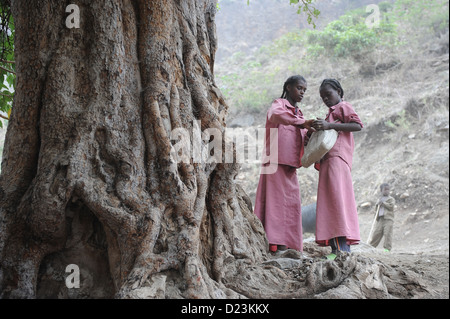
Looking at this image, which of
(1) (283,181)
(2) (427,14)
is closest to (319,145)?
(1) (283,181)

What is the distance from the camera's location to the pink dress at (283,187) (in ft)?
12.5

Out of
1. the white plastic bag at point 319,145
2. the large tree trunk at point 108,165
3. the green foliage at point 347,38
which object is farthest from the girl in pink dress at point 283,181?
the green foliage at point 347,38

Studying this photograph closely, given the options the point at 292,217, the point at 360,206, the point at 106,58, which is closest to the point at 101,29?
the point at 106,58

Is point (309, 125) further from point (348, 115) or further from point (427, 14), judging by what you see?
point (427, 14)

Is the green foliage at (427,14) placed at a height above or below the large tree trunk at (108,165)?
above

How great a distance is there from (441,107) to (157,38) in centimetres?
1053

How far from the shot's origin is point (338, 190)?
3.71 meters

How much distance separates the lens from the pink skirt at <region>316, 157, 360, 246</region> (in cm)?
366

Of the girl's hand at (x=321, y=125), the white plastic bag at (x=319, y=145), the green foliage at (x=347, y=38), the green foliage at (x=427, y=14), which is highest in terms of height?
the green foliage at (x=427, y=14)

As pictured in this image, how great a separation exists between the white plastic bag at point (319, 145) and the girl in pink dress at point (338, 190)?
2.5 inches

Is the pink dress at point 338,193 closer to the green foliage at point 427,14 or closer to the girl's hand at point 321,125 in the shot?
the girl's hand at point 321,125

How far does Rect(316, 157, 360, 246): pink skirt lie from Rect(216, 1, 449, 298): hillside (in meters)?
3.98

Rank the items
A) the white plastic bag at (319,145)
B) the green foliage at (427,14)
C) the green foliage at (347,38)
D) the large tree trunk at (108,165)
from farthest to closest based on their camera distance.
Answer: the green foliage at (427,14)
the green foliage at (347,38)
the white plastic bag at (319,145)
the large tree trunk at (108,165)

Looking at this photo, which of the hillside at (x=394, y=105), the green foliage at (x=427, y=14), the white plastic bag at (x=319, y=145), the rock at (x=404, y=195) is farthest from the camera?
the green foliage at (x=427, y=14)
